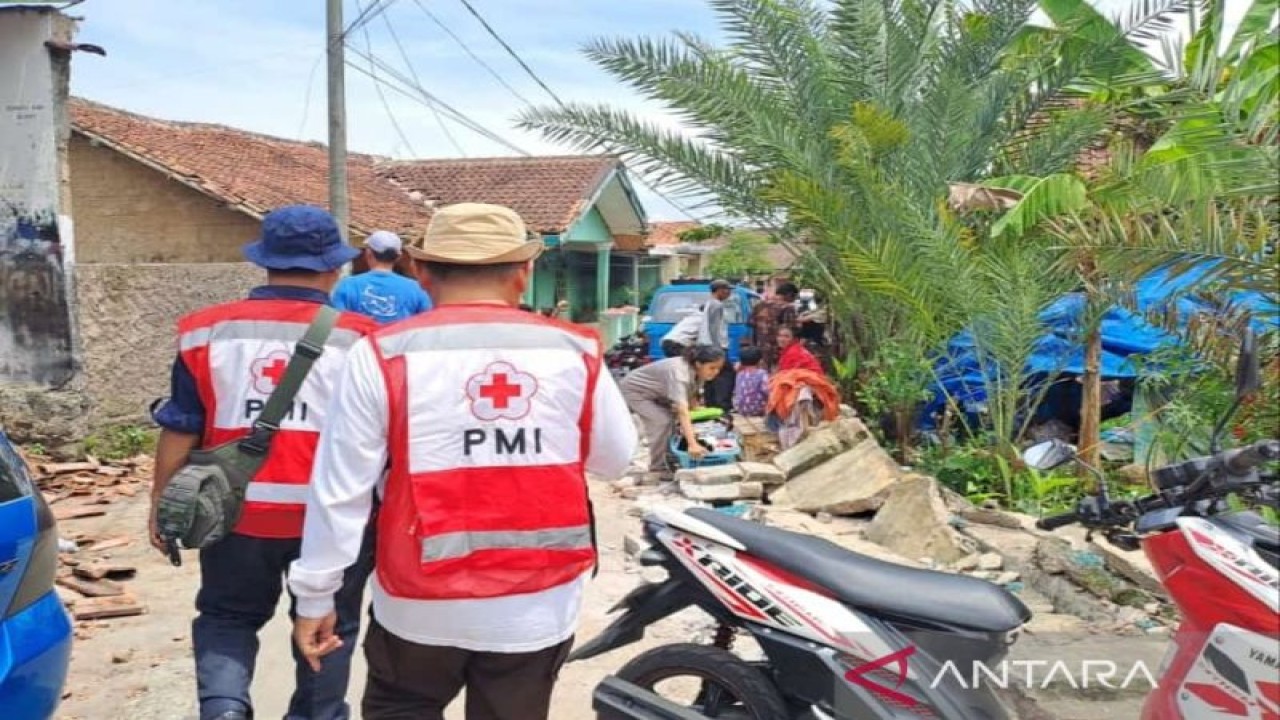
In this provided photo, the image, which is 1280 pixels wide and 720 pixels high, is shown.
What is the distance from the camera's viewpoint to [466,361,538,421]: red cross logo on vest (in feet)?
7.06

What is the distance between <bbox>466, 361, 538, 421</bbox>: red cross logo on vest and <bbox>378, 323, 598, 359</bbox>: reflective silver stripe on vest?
54 mm

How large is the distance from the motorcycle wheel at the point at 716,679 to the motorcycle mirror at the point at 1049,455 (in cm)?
91

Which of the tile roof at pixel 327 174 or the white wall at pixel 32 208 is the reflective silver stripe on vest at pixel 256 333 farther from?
the tile roof at pixel 327 174

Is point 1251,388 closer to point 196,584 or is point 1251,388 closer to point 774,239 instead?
point 196,584

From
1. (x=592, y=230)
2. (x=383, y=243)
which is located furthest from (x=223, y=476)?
(x=592, y=230)

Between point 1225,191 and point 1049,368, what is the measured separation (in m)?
3.58

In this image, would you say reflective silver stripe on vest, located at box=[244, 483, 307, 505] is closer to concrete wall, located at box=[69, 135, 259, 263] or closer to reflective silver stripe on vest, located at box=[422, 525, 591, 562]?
reflective silver stripe on vest, located at box=[422, 525, 591, 562]

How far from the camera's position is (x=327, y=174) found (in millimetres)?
17344

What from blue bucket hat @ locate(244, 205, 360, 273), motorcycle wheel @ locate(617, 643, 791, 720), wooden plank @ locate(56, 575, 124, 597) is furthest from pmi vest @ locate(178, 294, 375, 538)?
wooden plank @ locate(56, 575, 124, 597)

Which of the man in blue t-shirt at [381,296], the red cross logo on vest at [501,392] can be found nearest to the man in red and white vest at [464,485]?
the red cross logo on vest at [501,392]

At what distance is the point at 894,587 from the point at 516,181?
17.7m

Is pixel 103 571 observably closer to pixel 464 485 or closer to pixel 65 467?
pixel 65 467

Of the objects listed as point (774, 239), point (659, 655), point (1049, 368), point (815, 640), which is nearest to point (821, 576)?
point (815, 640)

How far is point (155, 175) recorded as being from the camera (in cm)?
1377
